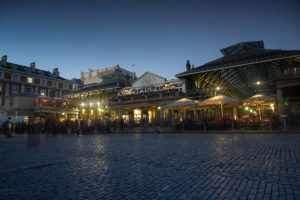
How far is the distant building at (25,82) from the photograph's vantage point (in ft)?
136

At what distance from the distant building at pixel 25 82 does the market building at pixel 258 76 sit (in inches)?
1191

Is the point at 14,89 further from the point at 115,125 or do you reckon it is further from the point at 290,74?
the point at 290,74

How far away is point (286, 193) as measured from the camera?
263 cm

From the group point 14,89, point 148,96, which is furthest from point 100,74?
point 148,96

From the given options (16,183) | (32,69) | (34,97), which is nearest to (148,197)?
(16,183)

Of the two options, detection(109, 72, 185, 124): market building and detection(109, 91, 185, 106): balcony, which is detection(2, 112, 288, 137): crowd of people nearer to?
detection(109, 72, 185, 124): market building

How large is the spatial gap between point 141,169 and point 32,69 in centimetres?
5796

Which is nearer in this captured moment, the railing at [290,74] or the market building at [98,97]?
the railing at [290,74]

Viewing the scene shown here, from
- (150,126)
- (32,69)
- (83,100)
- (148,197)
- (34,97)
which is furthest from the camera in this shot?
(32,69)

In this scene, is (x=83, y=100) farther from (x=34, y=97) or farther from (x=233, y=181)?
(x=233, y=181)

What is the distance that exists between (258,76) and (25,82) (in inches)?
2068

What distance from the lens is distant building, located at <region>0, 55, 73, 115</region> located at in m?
41.3

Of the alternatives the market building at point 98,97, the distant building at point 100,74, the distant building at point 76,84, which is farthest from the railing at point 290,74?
the distant building at point 76,84

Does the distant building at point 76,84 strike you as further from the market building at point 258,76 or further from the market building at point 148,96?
the market building at point 258,76
